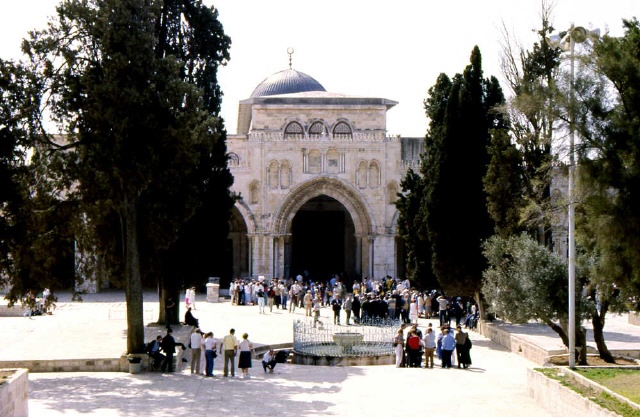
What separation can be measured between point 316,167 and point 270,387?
76.6ft

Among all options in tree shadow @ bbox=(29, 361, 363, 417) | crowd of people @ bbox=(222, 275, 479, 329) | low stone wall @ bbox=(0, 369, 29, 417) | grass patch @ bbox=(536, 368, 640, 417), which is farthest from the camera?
crowd of people @ bbox=(222, 275, 479, 329)

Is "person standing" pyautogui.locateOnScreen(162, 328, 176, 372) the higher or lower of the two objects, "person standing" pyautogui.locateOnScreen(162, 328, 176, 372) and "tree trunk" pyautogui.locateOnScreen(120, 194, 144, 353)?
Result: the lower

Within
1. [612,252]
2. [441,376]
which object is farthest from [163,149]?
[612,252]

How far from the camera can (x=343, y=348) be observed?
63.8 ft

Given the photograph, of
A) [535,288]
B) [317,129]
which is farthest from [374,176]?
[535,288]

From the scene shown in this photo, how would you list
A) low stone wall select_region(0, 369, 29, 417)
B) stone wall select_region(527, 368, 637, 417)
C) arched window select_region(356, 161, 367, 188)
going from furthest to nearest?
arched window select_region(356, 161, 367, 188) < stone wall select_region(527, 368, 637, 417) < low stone wall select_region(0, 369, 29, 417)

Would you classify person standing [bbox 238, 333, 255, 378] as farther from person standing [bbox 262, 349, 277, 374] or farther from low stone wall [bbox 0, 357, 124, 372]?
low stone wall [bbox 0, 357, 124, 372]

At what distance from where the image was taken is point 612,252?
36.2 ft

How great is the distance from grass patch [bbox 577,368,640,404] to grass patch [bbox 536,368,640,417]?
305mm

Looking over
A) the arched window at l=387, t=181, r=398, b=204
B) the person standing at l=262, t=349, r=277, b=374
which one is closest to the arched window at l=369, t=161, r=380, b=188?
the arched window at l=387, t=181, r=398, b=204

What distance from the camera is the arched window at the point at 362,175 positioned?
3716 cm

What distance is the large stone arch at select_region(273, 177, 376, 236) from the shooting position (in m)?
37.2

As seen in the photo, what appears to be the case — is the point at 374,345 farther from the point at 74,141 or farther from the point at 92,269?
the point at 74,141

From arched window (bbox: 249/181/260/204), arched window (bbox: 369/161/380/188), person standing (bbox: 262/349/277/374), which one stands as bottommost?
person standing (bbox: 262/349/277/374)
